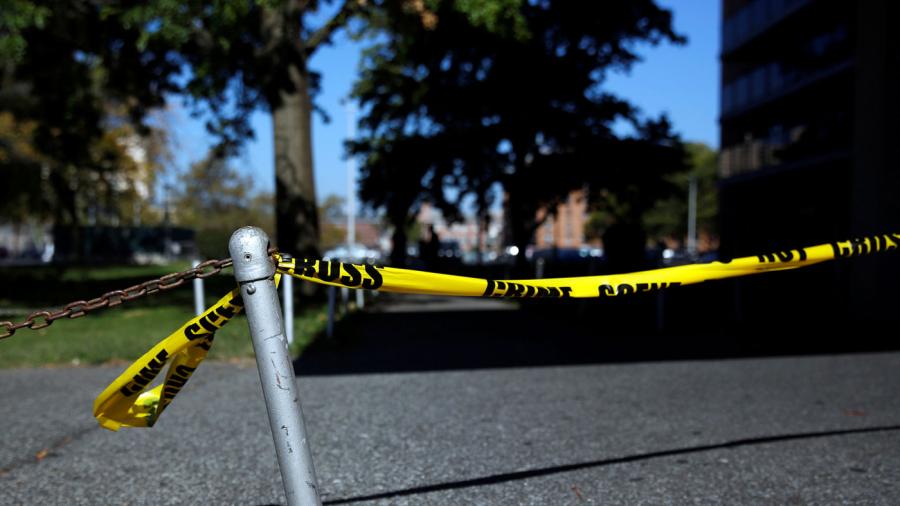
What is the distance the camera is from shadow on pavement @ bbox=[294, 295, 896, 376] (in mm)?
9180

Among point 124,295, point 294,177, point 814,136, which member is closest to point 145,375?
point 124,295

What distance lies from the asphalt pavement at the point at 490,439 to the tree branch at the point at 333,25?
1040 centimetres

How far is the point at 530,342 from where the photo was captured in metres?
11.0

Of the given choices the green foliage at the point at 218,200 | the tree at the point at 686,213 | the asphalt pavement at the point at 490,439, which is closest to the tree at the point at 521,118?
the asphalt pavement at the point at 490,439

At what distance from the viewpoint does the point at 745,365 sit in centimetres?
884

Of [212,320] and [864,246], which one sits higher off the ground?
[864,246]

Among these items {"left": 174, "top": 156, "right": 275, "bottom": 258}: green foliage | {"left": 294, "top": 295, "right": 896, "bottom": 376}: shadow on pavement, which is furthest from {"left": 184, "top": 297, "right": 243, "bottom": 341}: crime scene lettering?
{"left": 174, "top": 156, "right": 275, "bottom": 258}: green foliage

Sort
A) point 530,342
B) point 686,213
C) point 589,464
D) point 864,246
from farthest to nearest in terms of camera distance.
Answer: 1. point 686,213
2. point 530,342
3. point 589,464
4. point 864,246

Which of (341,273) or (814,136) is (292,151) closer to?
(341,273)

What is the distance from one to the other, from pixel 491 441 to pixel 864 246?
8.38ft

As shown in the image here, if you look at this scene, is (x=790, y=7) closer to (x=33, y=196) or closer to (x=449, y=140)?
(x=449, y=140)


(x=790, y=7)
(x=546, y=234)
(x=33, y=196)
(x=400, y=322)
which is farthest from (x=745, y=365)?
(x=546, y=234)

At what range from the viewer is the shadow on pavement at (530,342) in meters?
9.18

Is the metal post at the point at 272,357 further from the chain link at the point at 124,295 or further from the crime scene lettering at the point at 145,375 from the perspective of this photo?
the crime scene lettering at the point at 145,375
